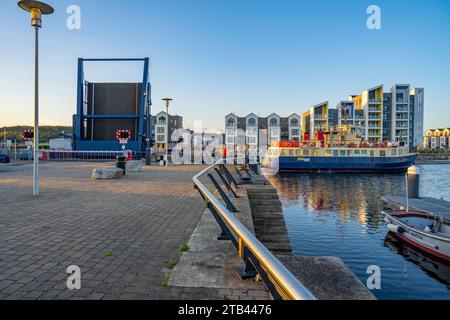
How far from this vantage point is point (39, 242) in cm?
453

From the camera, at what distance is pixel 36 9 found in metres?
8.71

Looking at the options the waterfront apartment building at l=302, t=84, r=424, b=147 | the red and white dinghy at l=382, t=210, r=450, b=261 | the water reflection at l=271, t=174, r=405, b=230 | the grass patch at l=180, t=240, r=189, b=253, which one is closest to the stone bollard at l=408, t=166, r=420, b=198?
the water reflection at l=271, t=174, r=405, b=230

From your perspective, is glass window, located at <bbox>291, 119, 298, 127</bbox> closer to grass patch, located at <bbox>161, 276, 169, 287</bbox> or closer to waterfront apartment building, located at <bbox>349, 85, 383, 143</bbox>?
waterfront apartment building, located at <bbox>349, 85, 383, 143</bbox>

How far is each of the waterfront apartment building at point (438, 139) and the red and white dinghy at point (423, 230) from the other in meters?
117

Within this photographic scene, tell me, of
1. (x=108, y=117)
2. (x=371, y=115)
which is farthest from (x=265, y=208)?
(x=371, y=115)

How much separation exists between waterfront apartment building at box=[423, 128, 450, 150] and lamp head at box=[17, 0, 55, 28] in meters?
126

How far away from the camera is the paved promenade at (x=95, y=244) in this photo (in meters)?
2.99

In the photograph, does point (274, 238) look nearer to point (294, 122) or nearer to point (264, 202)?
point (264, 202)

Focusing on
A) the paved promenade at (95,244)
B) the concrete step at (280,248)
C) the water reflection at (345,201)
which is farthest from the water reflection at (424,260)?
the paved promenade at (95,244)

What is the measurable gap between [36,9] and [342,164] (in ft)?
125

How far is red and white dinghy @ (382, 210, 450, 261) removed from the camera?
29.6ft
